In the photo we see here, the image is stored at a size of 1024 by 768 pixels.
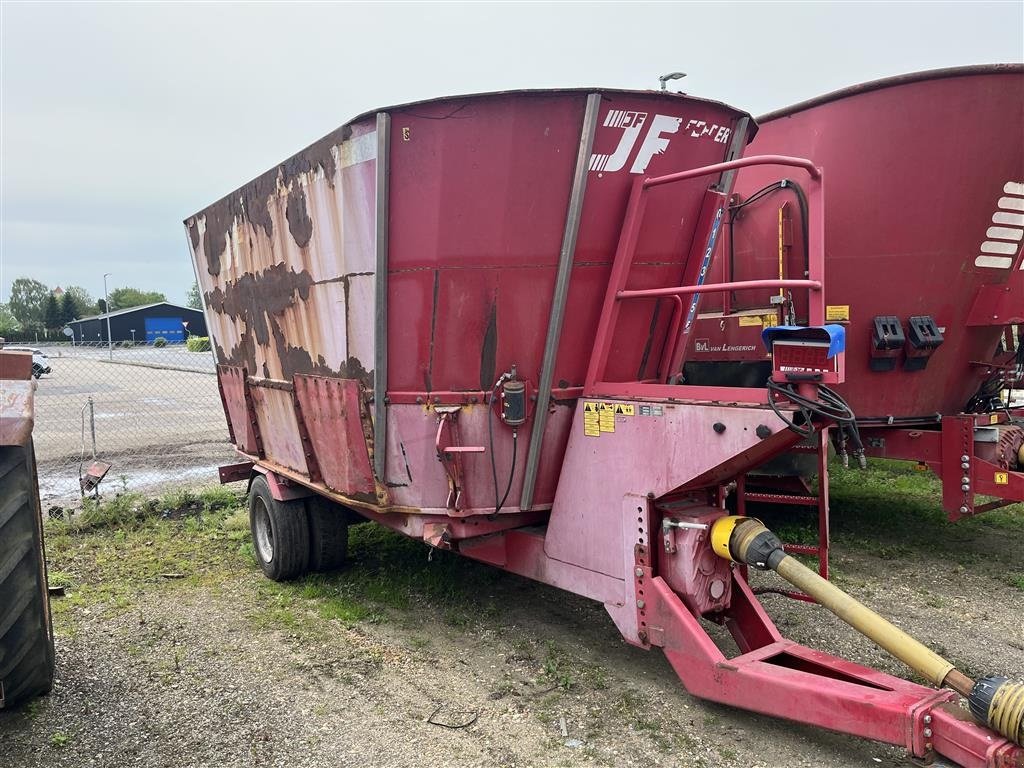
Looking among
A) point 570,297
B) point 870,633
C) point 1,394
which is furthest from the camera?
point 570,297

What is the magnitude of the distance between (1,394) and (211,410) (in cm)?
1484

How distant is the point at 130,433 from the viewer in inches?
533

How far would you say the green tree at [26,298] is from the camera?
103m

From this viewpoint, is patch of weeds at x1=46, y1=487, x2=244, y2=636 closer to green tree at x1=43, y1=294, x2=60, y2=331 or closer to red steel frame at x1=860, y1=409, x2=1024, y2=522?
red steel frame at x1=860, y1=409, x2=1024, y2=522

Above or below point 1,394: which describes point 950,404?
below

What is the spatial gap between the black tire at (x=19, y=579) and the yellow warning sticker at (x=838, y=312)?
212 inches

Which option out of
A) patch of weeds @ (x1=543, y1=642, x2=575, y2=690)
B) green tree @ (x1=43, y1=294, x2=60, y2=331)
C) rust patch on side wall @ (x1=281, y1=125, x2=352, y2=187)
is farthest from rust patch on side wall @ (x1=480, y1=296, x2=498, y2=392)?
green tree @ (x1=43, y1=294, x2=60, y2=331)

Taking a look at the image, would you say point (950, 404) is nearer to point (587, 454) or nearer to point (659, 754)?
point (587, 454)

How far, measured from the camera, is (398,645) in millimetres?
4402

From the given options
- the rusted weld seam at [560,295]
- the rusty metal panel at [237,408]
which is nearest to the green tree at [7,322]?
the rusty metal panel at [237,408]

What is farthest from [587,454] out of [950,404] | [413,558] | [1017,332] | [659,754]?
[1017,332]

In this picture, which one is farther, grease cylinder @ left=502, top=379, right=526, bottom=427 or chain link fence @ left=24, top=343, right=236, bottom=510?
chain link fence @ left=24, top=343, right=236, bottom=510

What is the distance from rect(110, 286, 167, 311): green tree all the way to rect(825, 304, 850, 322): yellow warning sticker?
111388mm

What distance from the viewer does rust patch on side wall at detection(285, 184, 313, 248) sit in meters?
4.50
